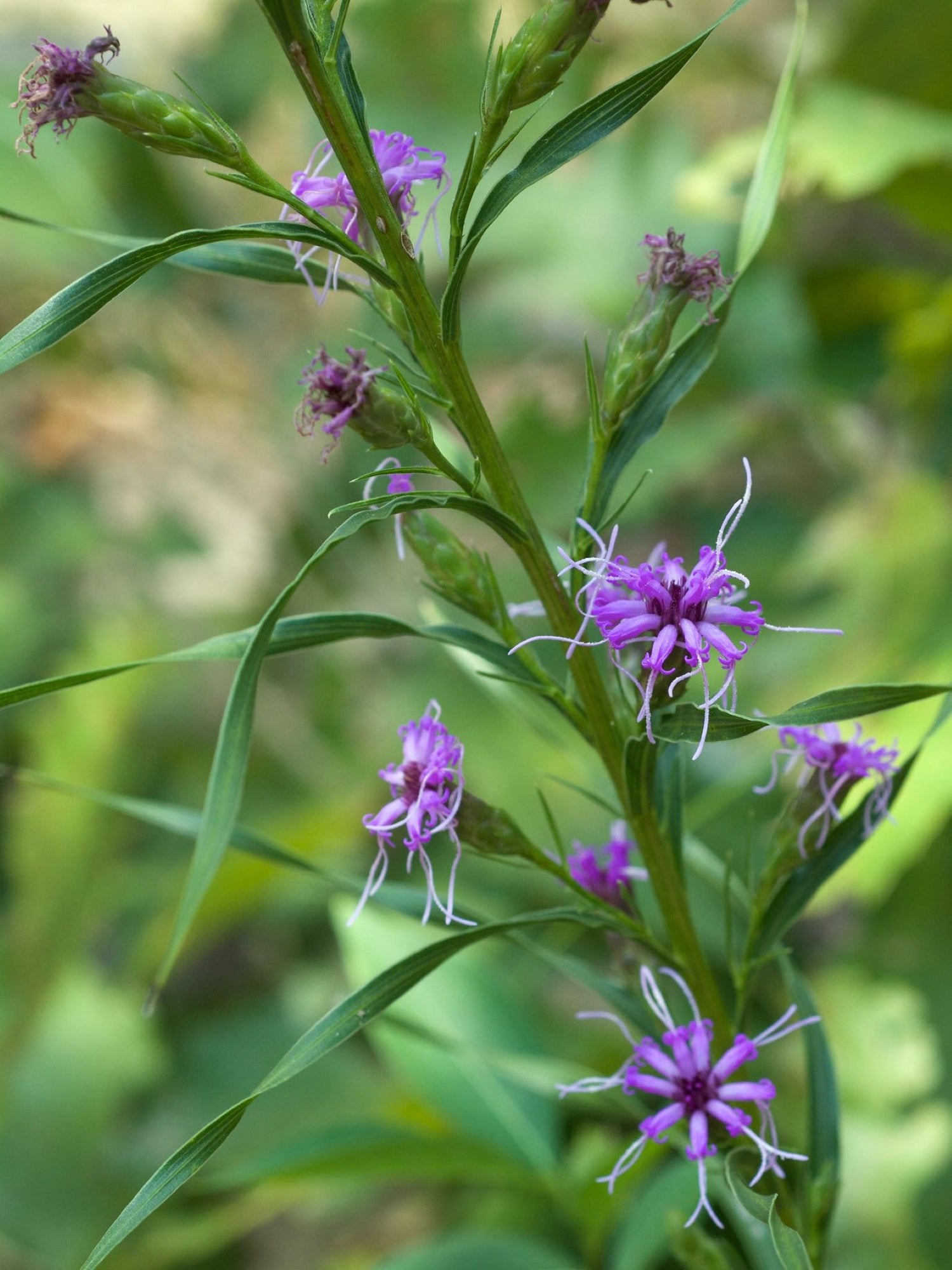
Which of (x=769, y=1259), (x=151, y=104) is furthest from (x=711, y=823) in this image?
(x=151, y=104)

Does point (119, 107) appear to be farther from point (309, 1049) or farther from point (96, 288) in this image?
point (309, 1049)

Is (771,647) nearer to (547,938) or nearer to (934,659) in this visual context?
(934,659)

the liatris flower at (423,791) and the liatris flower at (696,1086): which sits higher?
the liatris flower at (423,791)

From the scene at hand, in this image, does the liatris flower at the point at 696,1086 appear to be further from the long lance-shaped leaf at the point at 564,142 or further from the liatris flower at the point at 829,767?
the long lance-shaped leaf at the point at 564,142

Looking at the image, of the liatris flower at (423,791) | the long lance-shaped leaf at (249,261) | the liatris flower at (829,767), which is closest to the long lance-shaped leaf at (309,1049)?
the liatris flower at (423,791)

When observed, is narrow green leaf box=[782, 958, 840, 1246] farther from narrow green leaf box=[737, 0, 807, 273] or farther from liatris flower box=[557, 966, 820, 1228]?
narrow green leaf box=[737, 0, 807, 273]

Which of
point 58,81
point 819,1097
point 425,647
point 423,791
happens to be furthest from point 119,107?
point 425,647
